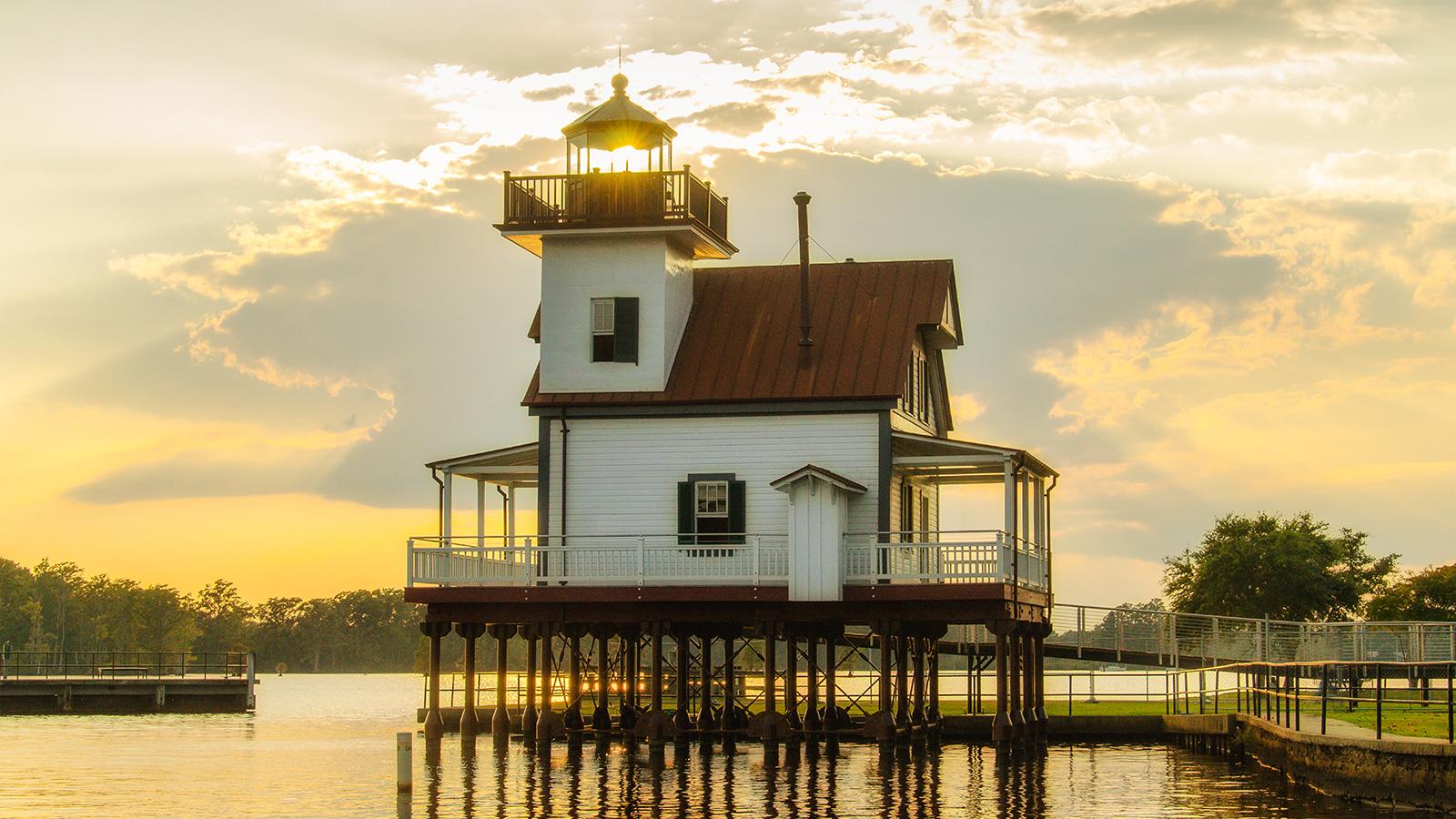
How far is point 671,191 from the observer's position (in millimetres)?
44344

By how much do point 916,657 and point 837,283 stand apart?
342 inches

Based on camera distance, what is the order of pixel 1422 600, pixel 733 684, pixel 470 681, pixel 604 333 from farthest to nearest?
1. pixel 1422 600
2. pixel 733 684
3. pixel 470 681
4. pixel 604 333

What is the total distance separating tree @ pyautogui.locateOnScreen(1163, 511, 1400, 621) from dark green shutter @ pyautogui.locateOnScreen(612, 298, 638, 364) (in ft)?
132

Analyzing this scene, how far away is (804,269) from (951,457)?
607cm

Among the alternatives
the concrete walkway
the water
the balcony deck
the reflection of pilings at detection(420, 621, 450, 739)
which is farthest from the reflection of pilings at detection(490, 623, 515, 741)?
the concrete walkway

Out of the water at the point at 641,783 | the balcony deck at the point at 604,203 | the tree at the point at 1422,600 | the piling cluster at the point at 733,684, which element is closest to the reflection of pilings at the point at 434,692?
the piling cluster at the point at 733,684

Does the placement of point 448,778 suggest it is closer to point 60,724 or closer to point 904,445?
point 904,445

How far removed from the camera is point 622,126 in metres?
45.2

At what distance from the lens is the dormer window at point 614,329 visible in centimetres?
4406

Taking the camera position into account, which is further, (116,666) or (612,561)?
(116,666)

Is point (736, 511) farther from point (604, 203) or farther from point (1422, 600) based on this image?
point (1422, 600)

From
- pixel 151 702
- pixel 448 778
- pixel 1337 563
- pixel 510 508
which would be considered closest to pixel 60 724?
pixel 151 702

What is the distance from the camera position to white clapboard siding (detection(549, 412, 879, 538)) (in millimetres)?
41812

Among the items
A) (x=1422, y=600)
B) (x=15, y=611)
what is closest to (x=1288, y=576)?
(x=1422, y=600)
